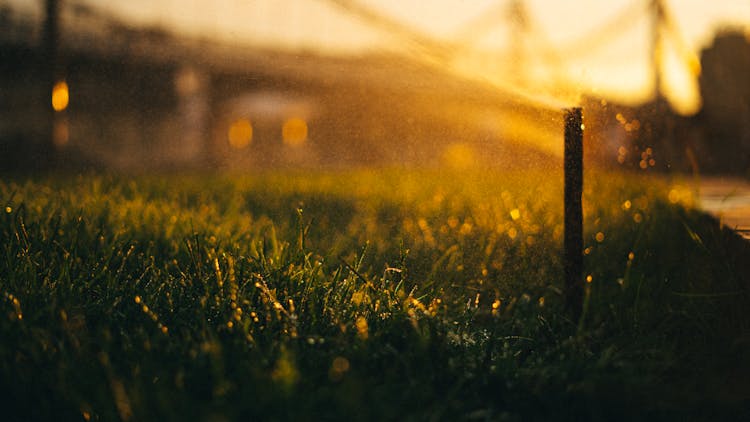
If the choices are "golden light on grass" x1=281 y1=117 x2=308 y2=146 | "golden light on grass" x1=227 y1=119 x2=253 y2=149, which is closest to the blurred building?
"golden light on grass" x1=281 y1=117 x2=308 y2=146

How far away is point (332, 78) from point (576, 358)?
17.0 m

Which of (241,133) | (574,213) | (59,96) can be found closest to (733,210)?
(574,213)

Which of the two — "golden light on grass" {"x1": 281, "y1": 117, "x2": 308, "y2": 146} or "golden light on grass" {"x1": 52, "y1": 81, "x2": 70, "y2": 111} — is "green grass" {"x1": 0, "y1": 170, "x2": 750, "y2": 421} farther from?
"golden light on grass" {"x1": 281, "y1": 117, "x2": 308, "y2": 146}

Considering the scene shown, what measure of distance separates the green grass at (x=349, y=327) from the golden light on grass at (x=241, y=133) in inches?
877

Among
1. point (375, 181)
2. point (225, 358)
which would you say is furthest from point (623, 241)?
point (375, 181)

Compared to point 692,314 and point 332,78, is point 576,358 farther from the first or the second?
point 332,78

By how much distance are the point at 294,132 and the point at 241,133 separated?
2.20 metres

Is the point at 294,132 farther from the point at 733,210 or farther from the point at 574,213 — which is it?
the point at 574,213

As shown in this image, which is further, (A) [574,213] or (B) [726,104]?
(B) [726,104]

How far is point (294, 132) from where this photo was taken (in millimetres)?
25484

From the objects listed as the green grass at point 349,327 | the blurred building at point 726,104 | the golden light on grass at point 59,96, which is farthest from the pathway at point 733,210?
the golden light on grass at point 59,96

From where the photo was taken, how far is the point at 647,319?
2.17 metres

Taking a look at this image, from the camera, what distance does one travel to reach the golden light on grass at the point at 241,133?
2489 centimetres

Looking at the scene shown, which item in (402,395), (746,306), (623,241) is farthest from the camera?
(623,241)
